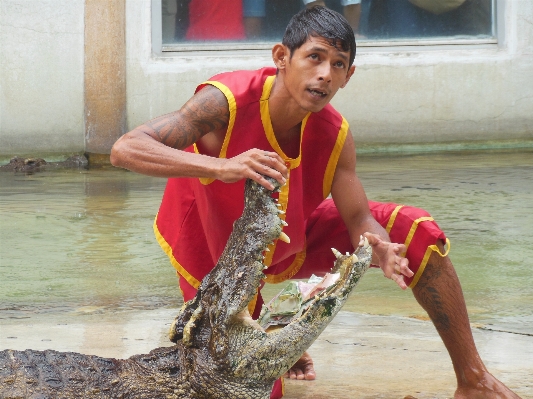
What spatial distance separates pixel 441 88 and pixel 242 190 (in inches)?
270

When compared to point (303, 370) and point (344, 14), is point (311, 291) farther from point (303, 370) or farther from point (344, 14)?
point (344, 14)

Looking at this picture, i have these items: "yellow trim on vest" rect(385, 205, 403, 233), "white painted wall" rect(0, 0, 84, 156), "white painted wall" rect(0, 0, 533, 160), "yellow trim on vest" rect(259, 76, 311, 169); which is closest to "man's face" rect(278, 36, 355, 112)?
"yellow trim on vest" rect(259, 76, 311, 169)

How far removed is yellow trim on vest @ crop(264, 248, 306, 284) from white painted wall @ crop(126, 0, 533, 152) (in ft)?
19.9

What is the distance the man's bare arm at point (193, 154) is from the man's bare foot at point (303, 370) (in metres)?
0.81

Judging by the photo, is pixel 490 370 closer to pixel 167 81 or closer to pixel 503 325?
pixel 503 325

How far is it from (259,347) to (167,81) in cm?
690

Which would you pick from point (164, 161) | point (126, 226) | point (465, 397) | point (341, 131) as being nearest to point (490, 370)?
point (465, 397)

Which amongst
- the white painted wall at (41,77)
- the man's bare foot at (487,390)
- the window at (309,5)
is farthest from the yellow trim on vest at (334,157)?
the window at (309,5)

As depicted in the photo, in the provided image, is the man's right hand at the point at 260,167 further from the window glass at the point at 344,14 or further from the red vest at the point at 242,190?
the window glass at the point at 344,14

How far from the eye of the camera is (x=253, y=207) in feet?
8.29

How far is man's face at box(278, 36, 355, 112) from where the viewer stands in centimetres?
293

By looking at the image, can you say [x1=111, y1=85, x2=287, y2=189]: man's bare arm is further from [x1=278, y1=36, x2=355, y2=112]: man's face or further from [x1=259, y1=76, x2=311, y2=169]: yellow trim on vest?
[x1=278, y1=36, x2=355, y2=112]: man's face

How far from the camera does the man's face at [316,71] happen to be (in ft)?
9.60

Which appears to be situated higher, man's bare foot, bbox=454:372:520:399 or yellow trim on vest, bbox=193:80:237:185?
yellow trim on vest, bbox=193:80:237:185
